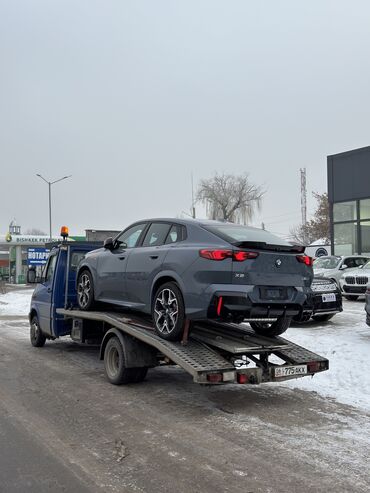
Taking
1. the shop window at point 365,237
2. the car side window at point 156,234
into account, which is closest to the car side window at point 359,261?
the shop window at point 365,237

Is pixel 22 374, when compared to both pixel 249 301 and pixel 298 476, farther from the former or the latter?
pixel 298 476

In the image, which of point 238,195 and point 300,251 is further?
point 238,195

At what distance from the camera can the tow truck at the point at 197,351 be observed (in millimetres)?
5781

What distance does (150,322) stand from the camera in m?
7.16

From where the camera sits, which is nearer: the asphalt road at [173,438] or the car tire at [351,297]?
the asphalt road at [173,438]

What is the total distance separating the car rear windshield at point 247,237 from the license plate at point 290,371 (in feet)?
4.63

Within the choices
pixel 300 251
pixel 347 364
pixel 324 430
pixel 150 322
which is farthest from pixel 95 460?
pixel 347 364

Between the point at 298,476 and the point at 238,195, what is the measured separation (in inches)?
2253

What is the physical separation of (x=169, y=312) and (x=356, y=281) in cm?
1246

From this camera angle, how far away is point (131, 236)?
757 centimetres

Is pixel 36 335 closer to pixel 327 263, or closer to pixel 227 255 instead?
pixel 227 255

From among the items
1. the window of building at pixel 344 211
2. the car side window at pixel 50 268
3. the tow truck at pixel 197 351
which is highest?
the window of building at pixel 344 211

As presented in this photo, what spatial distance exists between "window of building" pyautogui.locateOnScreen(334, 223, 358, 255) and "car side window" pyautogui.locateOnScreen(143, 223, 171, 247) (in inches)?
851

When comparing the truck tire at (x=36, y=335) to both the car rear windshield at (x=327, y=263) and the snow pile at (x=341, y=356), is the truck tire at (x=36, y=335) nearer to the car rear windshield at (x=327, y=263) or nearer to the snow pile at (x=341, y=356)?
the snow pile at (x=341, y=356)
